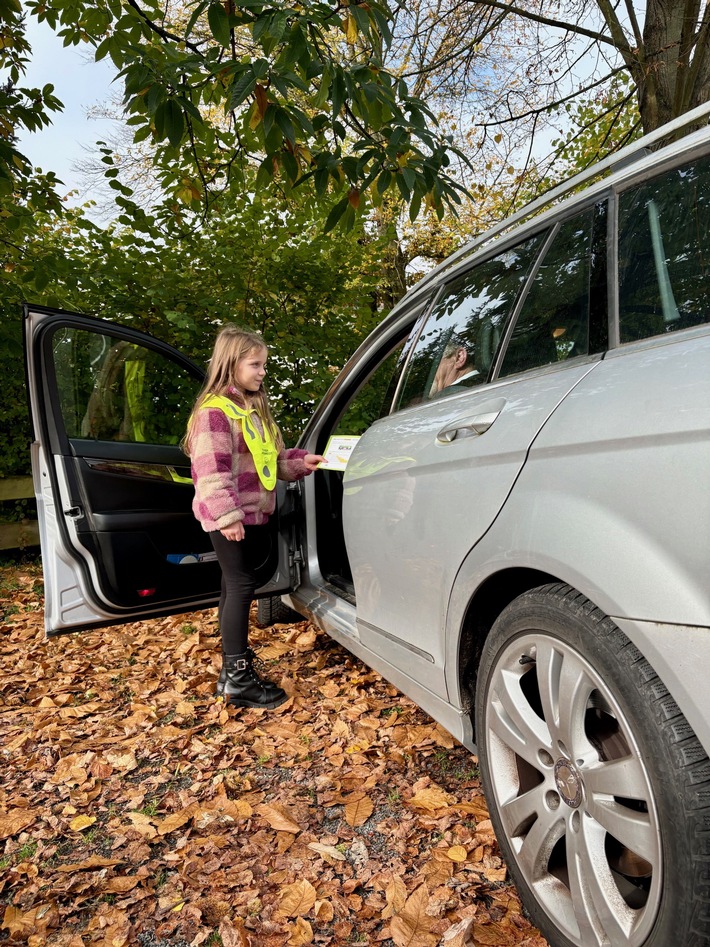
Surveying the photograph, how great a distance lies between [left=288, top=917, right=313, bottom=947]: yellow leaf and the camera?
1.82 metres

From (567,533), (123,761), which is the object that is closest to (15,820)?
(123,761)

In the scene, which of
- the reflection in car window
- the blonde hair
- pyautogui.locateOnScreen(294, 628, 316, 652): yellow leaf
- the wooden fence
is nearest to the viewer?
the blonde hair

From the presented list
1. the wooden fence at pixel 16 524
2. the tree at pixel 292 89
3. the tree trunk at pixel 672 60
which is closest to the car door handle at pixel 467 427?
the tree at pixel 292 89

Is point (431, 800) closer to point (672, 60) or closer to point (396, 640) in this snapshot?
point (396, 640)

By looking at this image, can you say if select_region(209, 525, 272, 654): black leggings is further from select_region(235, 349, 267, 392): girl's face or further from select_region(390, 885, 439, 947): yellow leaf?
select_region(390, 885, 439, 947): yellow leaf

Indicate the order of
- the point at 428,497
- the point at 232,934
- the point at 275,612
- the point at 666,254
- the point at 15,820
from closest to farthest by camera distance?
the point at 666,254
the point at 232,934
the point at 428,497
the point at 15,820
the point at 275,612

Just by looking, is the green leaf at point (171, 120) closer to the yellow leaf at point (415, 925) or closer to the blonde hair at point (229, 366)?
the blonde hair at point (229, 366)

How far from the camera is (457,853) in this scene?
6.90 ft

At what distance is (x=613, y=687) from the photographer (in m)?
1.33

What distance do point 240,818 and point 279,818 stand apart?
0.47ft

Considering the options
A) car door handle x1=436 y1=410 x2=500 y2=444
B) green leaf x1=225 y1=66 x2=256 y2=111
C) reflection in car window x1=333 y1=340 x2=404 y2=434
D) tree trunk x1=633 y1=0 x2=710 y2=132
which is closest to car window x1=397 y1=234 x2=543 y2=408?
car door handle x1=436 y1=410 x2=500 y2=444

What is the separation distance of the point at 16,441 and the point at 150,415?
3002 mm

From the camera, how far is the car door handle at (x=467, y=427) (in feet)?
6.04

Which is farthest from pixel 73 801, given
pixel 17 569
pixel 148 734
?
pixel 17 569
